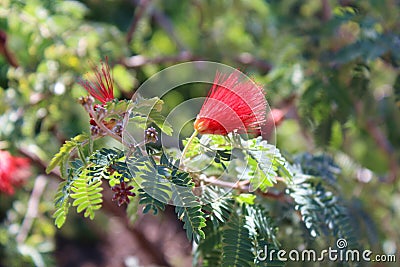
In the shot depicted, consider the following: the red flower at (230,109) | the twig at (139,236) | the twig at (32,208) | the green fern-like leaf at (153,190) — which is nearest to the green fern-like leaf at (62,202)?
the green fern-like leaf at (153,190)

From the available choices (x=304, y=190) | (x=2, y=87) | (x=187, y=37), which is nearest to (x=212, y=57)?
(x=187, y=37)

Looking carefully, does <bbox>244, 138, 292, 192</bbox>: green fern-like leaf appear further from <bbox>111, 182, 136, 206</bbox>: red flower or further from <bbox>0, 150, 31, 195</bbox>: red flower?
<bbox>0, 150, 31, 195</bbox>: red flower

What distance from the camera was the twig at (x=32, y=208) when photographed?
A: 5.80 feet

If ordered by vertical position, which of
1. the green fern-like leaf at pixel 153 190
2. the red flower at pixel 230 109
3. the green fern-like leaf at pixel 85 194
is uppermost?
the red flower at pixel 230 109

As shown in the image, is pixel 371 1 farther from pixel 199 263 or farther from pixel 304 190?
pixel 199 263

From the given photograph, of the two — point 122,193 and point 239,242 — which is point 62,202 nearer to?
point 122,193

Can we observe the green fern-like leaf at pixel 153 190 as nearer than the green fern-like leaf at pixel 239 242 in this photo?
Yes

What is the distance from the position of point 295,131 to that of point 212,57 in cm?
48

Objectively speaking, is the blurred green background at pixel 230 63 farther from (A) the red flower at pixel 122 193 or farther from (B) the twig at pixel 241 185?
(A) the red flower at pixel 122 193

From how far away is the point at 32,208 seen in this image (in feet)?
6.03

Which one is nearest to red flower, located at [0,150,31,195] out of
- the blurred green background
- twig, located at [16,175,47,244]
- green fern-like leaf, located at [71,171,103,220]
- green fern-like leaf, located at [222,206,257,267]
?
the blurred green background

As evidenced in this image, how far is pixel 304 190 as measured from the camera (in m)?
1.05

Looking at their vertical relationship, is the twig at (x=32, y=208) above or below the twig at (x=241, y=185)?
below

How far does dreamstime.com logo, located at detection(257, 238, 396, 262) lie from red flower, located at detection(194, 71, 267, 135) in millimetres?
251
